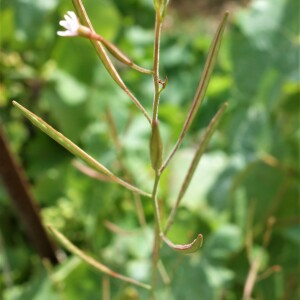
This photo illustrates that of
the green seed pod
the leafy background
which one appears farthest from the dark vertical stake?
the green seed pod

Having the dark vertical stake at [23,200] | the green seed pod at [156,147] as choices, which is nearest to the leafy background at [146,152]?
the dark vertical stake at [23,200]

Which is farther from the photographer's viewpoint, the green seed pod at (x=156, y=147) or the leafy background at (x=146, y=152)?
the leafy background at (x=146, y=152)

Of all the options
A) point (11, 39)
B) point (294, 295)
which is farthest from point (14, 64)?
point (294, 295)

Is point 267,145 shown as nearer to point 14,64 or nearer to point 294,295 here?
point 294,295

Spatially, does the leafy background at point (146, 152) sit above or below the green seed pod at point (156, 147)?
below

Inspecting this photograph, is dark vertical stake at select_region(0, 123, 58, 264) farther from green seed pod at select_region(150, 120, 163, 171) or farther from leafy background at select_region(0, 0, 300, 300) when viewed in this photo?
green seed pod at select_region(150, 120, 163, 171)

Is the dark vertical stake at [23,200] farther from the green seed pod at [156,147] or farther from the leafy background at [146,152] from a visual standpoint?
the green seed pod at [156,147]
